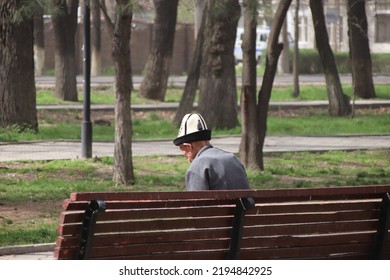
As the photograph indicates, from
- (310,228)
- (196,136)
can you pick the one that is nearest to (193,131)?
(196,136)

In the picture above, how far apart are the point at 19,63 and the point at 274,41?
21.5 feet

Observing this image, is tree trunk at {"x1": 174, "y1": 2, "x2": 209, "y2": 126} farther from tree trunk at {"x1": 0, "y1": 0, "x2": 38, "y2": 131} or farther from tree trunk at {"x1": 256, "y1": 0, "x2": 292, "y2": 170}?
tree trunk at {"x1": 256, "y1": 0, "x2": 292, "y2": 170}

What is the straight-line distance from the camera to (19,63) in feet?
80.3

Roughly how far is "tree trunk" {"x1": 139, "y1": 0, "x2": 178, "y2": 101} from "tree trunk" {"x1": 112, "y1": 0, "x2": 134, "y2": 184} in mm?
17833

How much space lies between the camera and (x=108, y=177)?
60.6 ft

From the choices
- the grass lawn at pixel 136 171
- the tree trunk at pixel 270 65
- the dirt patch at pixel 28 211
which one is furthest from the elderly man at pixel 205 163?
the tree trunk at pixel 270 65

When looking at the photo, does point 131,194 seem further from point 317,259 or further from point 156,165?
point 156,165

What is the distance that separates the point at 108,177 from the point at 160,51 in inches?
736

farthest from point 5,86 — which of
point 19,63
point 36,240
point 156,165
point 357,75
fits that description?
point 357,75

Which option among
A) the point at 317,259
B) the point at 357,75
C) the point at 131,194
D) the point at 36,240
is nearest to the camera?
the point at 131,194

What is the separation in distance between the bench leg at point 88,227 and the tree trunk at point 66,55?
91.2 feet

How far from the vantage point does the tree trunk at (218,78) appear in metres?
26.5

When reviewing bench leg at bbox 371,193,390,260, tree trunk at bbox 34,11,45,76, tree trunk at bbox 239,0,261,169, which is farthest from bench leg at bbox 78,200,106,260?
tree trunk at bbox 34,11,45,76

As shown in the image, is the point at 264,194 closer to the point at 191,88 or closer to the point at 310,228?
the point at 310,228
